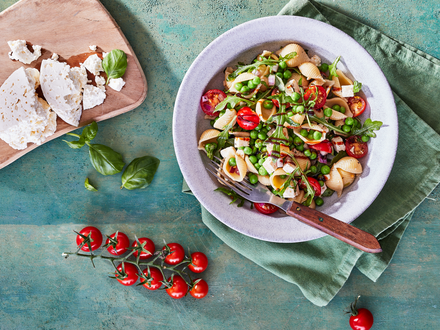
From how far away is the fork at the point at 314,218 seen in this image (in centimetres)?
204

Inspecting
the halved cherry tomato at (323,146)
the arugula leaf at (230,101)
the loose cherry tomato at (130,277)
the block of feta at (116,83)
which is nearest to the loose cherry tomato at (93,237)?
the loose cherry tomato at (130,277)

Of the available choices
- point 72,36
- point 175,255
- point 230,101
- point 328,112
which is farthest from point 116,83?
point 328,112

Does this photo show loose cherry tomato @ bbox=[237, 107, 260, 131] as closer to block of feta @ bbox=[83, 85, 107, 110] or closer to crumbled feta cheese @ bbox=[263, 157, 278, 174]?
crumbled feta cheese @ bbox=[263, 157, 278, 174]

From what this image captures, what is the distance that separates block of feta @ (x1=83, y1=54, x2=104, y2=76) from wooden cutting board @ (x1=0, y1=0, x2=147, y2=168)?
0.39 feet

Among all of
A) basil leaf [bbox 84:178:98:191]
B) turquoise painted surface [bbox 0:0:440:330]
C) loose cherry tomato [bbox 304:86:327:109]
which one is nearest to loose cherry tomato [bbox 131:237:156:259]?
turquoise painted surface [bbox 0:0:440:330]

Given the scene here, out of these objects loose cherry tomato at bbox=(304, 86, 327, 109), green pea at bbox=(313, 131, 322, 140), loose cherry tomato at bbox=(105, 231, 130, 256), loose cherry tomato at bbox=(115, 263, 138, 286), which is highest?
loose cherry tomato at bbox=(304, 86, 327, 109)

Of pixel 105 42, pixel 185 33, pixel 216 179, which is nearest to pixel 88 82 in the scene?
pixel 105 42

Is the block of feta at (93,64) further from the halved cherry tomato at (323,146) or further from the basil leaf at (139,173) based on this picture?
the halved cherry tomato at (323,146)

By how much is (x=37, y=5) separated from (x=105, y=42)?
67 centimetres

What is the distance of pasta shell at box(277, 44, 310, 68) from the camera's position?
2.34 m

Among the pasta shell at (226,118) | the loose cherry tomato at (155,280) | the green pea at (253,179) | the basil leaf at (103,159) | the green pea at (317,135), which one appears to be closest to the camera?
the green pea at (317,135)

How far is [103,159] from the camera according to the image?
9.10 ft

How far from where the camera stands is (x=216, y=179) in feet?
8.54

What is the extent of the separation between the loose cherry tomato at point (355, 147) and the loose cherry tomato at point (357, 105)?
20cm
